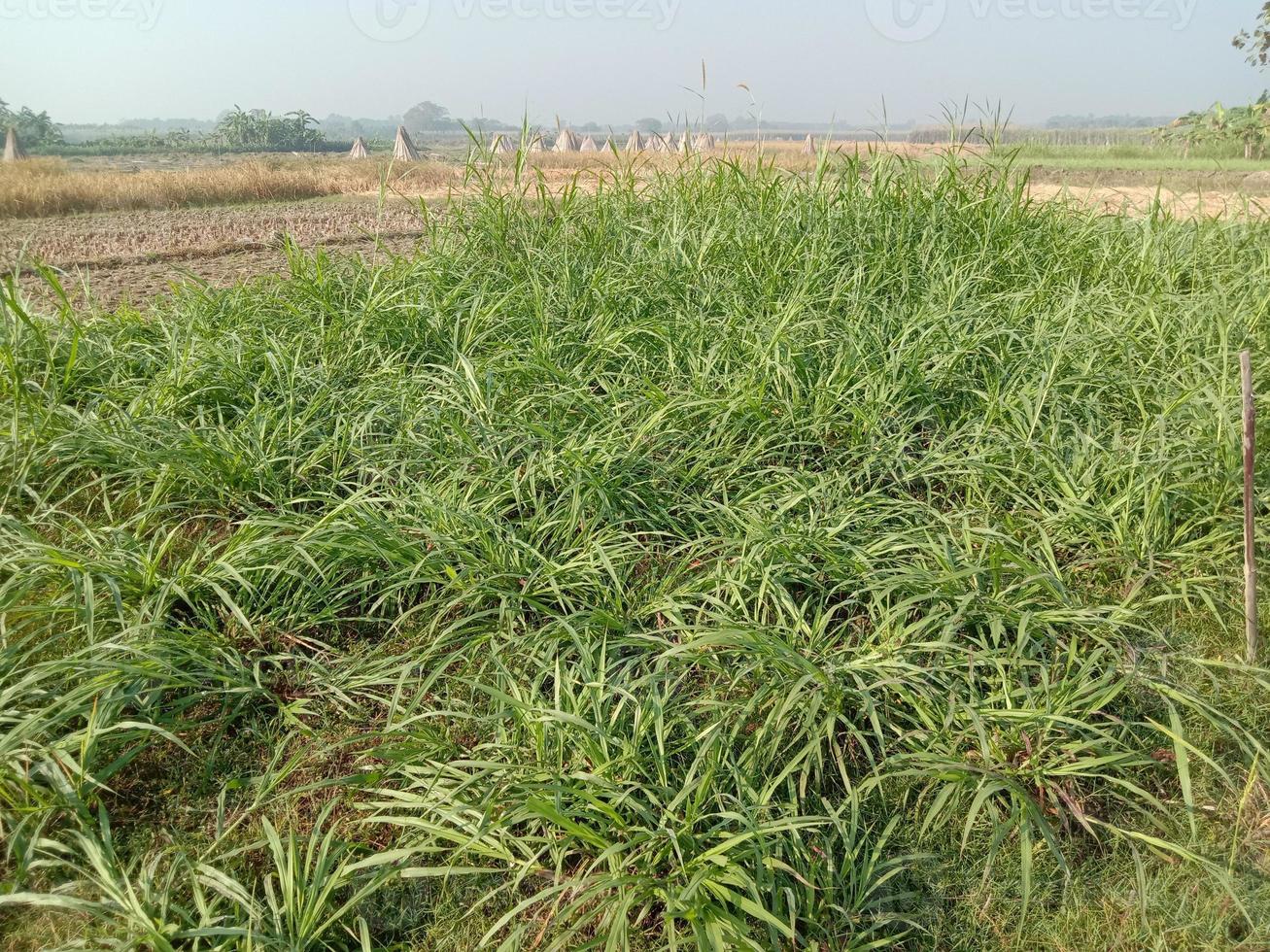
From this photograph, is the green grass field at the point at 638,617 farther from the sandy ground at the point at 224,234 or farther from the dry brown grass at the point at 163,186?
the dry brown grass at the point at 163,186

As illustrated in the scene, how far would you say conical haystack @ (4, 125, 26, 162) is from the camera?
17.3 meters

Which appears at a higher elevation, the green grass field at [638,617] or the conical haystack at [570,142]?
the conical haystack at [570,142]

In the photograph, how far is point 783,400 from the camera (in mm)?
2684

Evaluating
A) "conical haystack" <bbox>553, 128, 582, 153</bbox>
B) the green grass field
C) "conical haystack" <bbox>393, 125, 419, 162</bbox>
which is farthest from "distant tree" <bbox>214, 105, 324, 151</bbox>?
the green grass field

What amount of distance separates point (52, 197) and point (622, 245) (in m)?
11.2

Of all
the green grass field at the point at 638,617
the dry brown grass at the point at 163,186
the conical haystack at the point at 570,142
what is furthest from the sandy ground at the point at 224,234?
the conical haystack at the point at 570,142

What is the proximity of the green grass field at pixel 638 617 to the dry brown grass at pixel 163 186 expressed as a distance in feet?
24.9

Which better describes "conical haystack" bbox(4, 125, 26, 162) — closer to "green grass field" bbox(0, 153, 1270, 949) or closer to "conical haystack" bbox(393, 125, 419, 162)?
"conical haystack" bbox(393, 125, 419, 162)

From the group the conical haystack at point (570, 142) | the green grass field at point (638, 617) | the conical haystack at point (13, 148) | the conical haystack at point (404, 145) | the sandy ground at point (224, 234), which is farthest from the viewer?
the conical haystack at point (570, 142)

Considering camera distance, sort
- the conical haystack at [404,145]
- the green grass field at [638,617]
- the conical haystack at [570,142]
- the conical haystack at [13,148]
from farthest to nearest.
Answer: the conical haystack at [570,142] → the conical haystack at [404,145] → the conical haystack at [13,148] → the green grass field at [638,617]

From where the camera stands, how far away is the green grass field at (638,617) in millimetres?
1484

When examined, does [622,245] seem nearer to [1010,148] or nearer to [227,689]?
[1010,148]

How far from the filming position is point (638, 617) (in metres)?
2.04

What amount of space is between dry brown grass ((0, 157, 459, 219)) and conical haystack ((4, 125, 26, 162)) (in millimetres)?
2546
